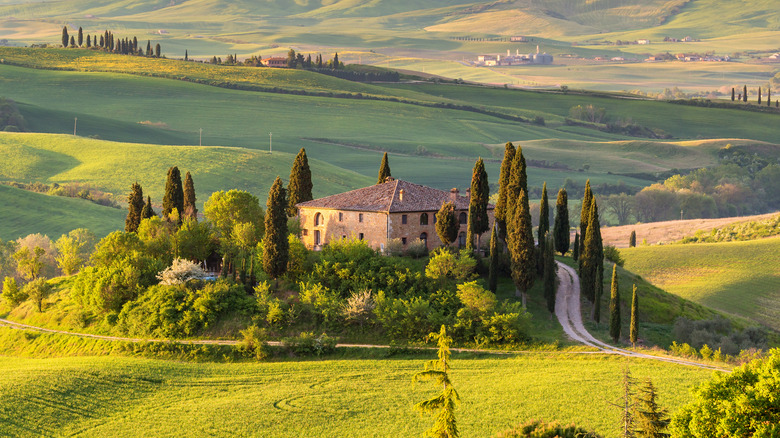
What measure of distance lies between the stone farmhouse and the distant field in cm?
1772

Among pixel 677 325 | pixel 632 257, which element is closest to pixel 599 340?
pixel 677 325

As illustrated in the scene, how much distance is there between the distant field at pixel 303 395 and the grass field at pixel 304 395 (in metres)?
0.06

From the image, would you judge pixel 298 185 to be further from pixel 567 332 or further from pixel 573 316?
pixel 567 332

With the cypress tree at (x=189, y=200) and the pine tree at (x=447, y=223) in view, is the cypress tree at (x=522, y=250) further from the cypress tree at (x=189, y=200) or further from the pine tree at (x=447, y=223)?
the cypress tree at (x=189, y=200)

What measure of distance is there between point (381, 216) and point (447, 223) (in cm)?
524

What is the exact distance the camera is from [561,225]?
85.2m

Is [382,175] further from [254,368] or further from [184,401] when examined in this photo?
[184,401]

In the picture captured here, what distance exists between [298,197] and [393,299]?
2200 centimetres

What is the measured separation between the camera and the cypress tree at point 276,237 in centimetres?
6912

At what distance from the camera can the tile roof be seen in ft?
251

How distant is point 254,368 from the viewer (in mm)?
58281

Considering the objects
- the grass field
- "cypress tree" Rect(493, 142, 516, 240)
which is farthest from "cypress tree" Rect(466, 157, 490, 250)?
the grass field

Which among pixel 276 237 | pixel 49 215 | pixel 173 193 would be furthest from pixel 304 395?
pixel 49 215

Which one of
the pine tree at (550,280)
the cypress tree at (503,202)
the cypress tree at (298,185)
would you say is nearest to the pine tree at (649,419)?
the pine tree at (550,280)
